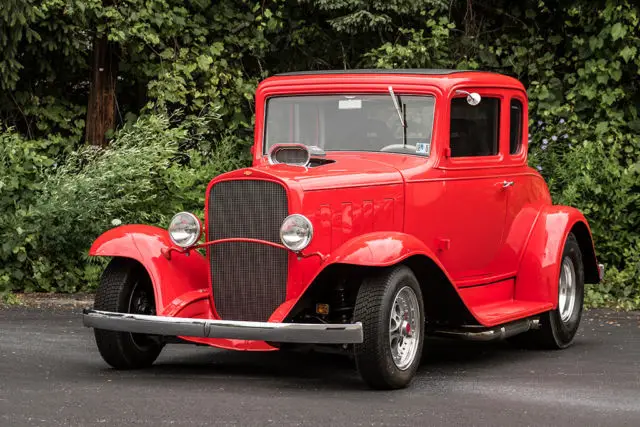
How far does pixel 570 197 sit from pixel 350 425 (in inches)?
283

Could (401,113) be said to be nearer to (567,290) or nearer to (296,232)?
(296,232)

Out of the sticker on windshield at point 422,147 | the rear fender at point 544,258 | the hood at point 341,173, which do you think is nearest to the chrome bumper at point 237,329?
the hood at point 341,173

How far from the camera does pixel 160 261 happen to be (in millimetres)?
8344

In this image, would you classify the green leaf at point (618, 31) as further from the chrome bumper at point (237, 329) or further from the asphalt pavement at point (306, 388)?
the chrome bumper at point (237, 329)

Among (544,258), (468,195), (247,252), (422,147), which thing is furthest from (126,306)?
(544,258)

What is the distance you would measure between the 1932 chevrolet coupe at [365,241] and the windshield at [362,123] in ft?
0.03

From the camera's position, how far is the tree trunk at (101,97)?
582 inches

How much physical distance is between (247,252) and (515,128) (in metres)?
2.96

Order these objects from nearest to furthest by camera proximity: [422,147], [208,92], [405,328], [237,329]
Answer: [237,329] → [405,328] → [422,147] → [208,92]

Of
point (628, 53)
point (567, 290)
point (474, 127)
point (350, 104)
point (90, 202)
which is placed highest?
point (628, 53)

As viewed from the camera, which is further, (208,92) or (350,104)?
(208,92)

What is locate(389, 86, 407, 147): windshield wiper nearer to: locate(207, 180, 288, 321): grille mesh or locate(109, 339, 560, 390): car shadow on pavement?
locate(207, 180, 288, 321): grille mesh

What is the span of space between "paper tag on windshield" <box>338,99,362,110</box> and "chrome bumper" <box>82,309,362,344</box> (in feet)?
7.35

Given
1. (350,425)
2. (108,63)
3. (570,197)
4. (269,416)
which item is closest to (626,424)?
(350,425)
